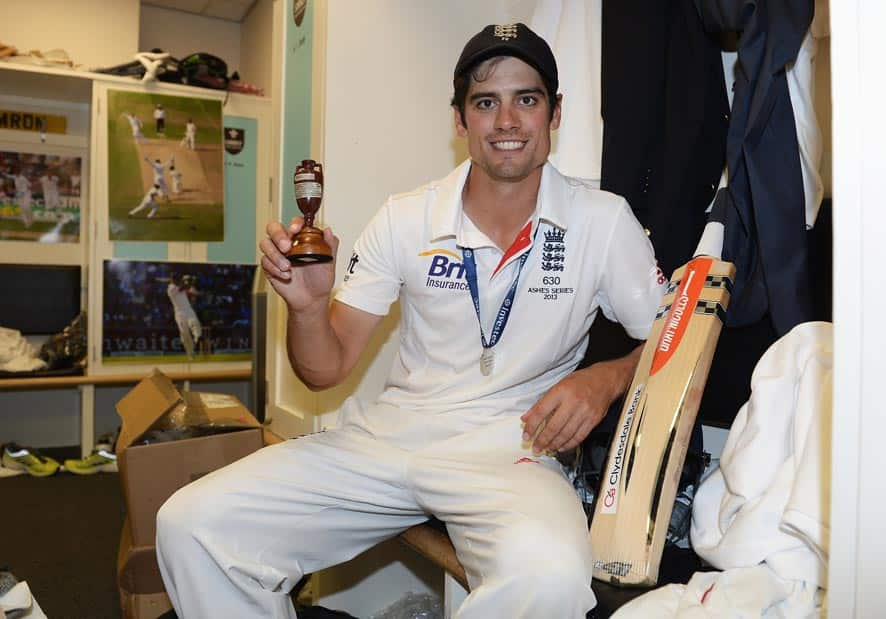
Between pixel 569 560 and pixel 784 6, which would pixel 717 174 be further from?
pixel 569 560

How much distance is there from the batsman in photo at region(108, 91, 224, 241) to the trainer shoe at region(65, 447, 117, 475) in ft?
4.21

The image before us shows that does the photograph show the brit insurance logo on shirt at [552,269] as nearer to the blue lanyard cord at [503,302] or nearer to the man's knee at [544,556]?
the blue lanyard cord at [503,302]

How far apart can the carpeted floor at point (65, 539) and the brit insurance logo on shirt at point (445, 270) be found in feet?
5.30

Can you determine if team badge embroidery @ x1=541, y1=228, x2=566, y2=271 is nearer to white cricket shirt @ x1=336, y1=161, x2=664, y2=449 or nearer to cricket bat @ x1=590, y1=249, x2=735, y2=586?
white cricket shirt @ x1=336, y1=161, x2=664, y2=449

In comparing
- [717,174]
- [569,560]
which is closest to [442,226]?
[717,174]

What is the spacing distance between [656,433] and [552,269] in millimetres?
526

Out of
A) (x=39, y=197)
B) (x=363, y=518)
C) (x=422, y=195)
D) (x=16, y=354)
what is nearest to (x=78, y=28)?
(x=39, y=197)

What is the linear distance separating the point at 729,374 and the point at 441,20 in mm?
1457

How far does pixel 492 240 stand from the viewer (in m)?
1.83

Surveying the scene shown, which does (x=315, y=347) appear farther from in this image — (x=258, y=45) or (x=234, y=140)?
(x=258, y=45)

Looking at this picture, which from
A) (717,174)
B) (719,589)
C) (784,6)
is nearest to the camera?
(719,589)

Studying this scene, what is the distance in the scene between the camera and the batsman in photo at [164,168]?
177 inches

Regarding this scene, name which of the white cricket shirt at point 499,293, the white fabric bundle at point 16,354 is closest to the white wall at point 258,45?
the white fabric bundle at point 16,354

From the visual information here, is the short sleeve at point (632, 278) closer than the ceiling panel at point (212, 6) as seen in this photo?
Yes
